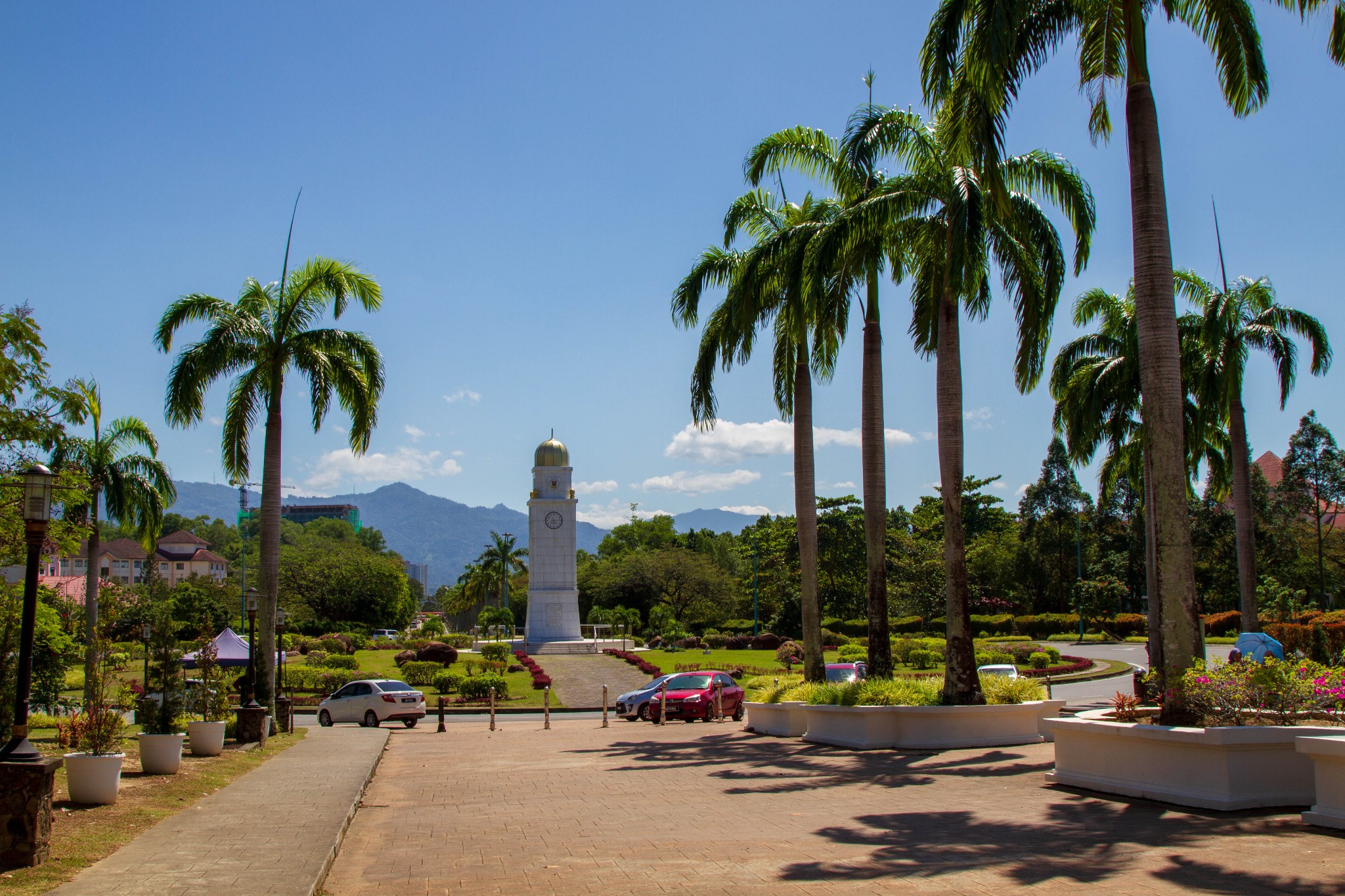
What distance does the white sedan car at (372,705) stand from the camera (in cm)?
2923

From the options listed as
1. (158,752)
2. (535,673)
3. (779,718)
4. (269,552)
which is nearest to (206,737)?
(158,752)

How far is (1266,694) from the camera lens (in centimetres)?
1015

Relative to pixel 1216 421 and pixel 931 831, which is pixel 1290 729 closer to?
pixel 931 831

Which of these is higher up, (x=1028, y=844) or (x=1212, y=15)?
(x=1212, y=15)

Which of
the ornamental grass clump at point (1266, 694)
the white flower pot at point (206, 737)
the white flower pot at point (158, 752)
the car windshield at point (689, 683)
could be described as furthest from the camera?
the car windshield at point (689, 683)

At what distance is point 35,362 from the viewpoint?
12.8 meters

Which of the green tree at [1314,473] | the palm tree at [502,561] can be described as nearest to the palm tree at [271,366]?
the green tree at [1314,473]

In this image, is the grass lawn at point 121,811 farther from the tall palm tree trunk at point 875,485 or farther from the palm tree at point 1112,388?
the palm tree at point 1112,388

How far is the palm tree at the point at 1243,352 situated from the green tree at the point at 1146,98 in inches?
492

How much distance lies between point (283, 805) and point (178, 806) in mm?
1154

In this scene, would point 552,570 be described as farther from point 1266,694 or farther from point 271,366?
point 1266,694

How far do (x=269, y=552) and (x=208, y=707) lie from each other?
4261 mm

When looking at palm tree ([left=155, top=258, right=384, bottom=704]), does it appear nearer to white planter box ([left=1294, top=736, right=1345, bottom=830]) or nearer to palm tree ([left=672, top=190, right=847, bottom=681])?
palm tree ([left=672, top=190, right=847, bottom=681])

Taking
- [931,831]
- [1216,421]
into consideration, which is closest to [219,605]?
[1216,421]
